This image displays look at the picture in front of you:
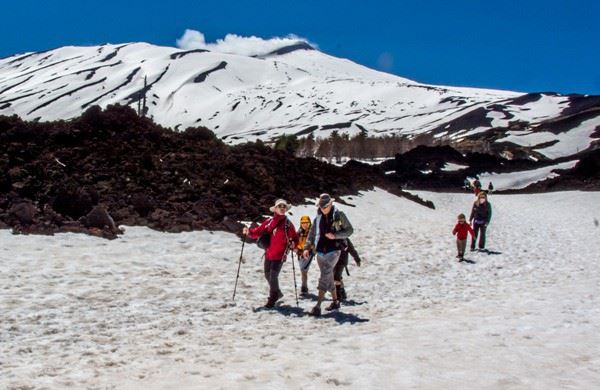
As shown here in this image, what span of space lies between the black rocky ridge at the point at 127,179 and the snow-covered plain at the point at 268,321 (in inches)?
37.2

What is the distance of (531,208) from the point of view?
38.9m

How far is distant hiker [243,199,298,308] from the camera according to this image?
9.88 meters

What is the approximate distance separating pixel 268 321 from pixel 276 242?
4.93 ft

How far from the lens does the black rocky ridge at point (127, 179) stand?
51.4 feet

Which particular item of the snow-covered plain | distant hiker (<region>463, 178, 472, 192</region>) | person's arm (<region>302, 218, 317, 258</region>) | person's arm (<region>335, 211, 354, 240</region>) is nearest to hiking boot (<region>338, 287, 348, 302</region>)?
the snow-covered plain

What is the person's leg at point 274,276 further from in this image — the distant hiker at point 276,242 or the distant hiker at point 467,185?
the distant hiker at point 467,185

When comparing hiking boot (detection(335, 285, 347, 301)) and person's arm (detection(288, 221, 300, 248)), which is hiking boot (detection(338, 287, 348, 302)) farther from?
person's arm (detection(288, 221, 300, 248))

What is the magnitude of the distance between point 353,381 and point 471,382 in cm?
122

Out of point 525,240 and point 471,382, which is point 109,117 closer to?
point 525,240

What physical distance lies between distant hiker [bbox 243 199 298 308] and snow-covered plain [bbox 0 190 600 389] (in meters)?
0.47

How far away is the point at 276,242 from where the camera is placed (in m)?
9.96

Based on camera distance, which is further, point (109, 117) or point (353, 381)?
point (109, 117)

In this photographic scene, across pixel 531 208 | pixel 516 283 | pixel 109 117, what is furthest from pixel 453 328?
pixel 531 208

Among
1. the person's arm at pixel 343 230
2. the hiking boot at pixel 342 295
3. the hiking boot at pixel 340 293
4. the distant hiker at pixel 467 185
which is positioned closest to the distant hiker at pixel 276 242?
the person's arm at pixel 343 230
